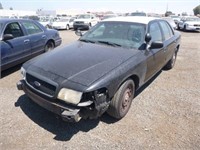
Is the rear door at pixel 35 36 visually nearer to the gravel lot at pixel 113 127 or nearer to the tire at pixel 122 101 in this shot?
the gravel lot at pixel 113 127

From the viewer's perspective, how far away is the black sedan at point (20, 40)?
17.3ft

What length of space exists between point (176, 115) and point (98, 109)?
5.58ft

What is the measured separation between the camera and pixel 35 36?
641 cm

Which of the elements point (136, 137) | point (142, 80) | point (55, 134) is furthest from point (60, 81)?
point (142, 80)

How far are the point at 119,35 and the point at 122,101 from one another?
1.45m

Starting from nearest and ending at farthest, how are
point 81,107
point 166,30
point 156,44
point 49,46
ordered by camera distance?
point 81,107, point 156,44, point 166,30, point 49,46

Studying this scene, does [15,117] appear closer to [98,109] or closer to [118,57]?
[98,109]

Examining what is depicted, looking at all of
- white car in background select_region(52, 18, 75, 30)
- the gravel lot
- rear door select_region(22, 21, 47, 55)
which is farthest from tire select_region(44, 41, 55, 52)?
white car in background select_region(52, 18, 75, 30)

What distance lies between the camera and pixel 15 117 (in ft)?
11.7

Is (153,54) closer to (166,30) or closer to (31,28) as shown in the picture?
(166,30)

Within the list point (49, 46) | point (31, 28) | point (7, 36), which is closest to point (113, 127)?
point (7, 36)

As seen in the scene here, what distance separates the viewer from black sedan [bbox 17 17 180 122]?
9.26 ft

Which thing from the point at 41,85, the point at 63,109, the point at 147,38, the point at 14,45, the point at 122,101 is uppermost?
the point at 147,38

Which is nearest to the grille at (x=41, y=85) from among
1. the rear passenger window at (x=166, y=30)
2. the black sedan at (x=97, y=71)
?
the black sedan at (x=97, y=71)
